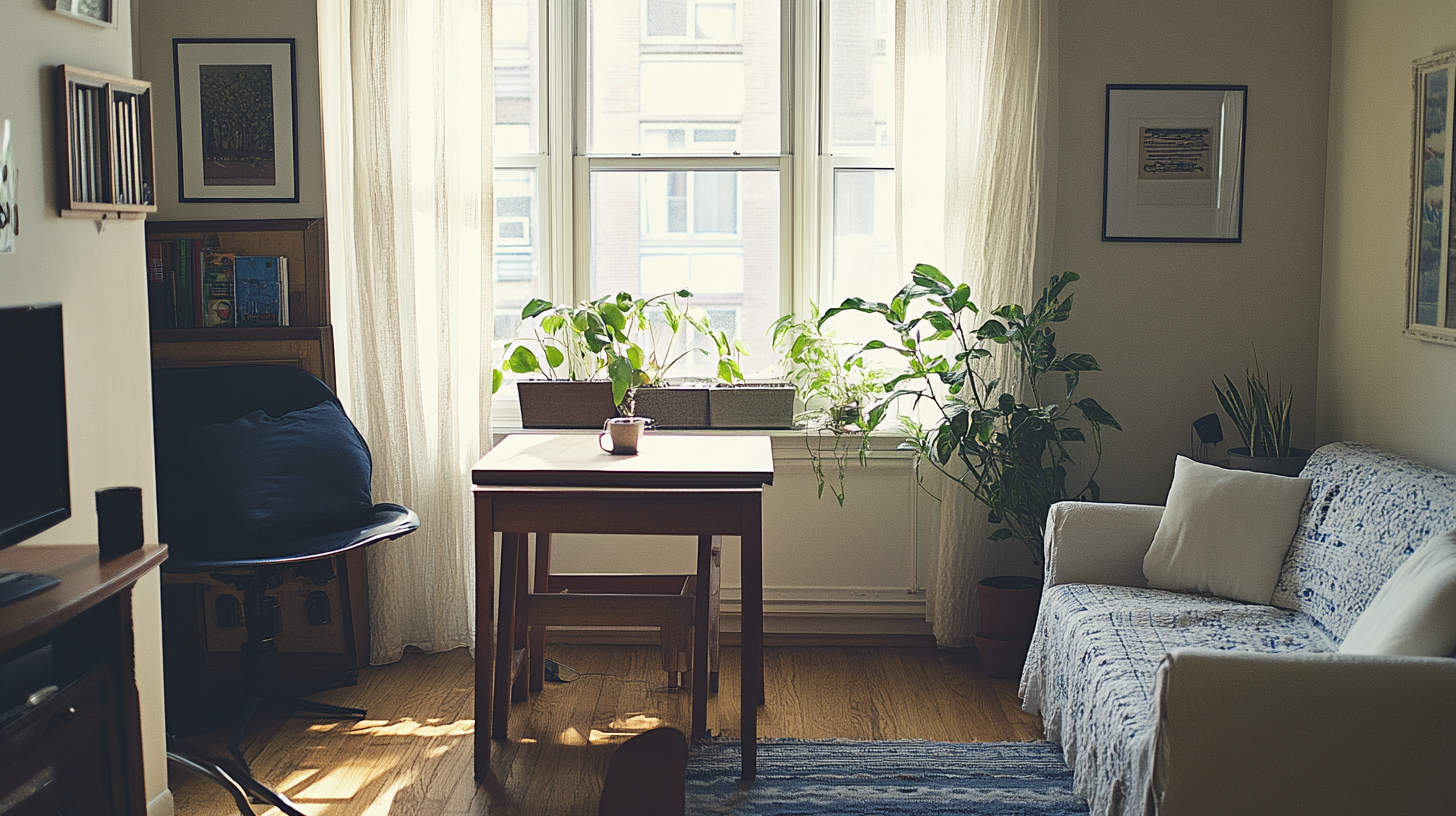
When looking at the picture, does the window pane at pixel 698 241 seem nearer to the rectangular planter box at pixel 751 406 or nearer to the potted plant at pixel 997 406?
the rectangular planter box at pixel 751 406

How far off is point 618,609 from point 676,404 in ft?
3.24

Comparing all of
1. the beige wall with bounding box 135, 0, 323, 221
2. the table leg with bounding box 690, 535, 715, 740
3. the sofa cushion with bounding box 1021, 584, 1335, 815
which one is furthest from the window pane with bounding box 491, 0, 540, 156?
the sofa cushion with bounding box 1021, 584, 1335, 815

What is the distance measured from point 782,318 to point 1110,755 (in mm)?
1933

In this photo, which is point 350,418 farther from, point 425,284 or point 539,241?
point 539,241

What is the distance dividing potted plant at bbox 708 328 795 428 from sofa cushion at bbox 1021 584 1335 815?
109cm

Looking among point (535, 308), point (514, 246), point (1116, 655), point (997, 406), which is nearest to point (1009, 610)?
point (997, 406)

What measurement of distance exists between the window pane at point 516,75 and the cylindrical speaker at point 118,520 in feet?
7.37

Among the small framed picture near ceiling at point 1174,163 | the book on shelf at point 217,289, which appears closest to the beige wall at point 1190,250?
the small framed picture near ceiling at point 1174,163

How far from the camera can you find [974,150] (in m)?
3.70

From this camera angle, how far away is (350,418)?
383 centimetres

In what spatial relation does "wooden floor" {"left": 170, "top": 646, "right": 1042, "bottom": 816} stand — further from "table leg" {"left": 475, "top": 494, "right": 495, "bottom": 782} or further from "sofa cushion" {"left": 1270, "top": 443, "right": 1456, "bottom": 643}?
"sofa cushion" {"left": 1270, "top": 443, "right": 1456, "bottom": 643}

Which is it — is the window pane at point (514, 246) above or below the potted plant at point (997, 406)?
above

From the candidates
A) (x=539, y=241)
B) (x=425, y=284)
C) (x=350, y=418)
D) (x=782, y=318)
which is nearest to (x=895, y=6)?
(x=782, y=318)

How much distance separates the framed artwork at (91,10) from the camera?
2.35 metres
